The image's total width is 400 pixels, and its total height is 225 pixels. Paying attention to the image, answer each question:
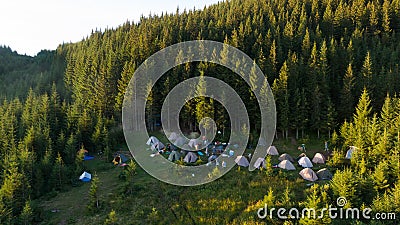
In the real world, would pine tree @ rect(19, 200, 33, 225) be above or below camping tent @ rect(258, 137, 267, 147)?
below

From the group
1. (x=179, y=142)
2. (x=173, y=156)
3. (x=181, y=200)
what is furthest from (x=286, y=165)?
(x=179, y=142)

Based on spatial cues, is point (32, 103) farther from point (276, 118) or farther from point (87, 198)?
point (276, 118)

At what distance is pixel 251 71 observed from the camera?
47.1m

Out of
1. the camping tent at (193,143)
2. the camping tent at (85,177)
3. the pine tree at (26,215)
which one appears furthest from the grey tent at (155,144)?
the pine tree at (26,215)

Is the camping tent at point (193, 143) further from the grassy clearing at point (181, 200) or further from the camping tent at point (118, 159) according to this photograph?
the grassy clearing at point (181, 200)

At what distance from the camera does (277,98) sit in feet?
148

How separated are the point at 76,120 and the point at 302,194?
33.7 meters

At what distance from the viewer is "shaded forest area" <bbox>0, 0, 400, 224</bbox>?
88.4 ft

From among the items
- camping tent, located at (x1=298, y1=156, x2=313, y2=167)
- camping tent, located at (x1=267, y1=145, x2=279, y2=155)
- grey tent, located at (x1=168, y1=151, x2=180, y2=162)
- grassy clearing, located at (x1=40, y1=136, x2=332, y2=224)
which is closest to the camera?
grassy clearing, located at (x1=40, y1=136, x2=332, y2=224)

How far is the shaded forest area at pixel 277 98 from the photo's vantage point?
2694cm

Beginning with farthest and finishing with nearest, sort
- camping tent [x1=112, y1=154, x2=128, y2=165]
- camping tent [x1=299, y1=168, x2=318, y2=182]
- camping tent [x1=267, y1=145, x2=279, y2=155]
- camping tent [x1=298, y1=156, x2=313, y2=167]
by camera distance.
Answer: camping tent [x1=112, y1=154, x2=128, y2=165], camping tent [x1=267, y1=145, x2=279, y2=155], camping tent [x1=298, y1=156, x2=313, y2=167], camping tent [x1=299, y1=168, x2=318, y2=182]

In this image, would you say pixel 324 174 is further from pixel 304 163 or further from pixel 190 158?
pixel 190 158

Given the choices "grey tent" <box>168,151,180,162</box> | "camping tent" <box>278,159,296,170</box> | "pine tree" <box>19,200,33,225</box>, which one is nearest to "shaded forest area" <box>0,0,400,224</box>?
"pine tree" <box>19,200,33,225</box>

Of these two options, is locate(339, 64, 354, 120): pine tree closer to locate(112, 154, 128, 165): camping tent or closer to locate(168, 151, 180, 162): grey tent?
locate(168, 151, 180, 162): grey tent
